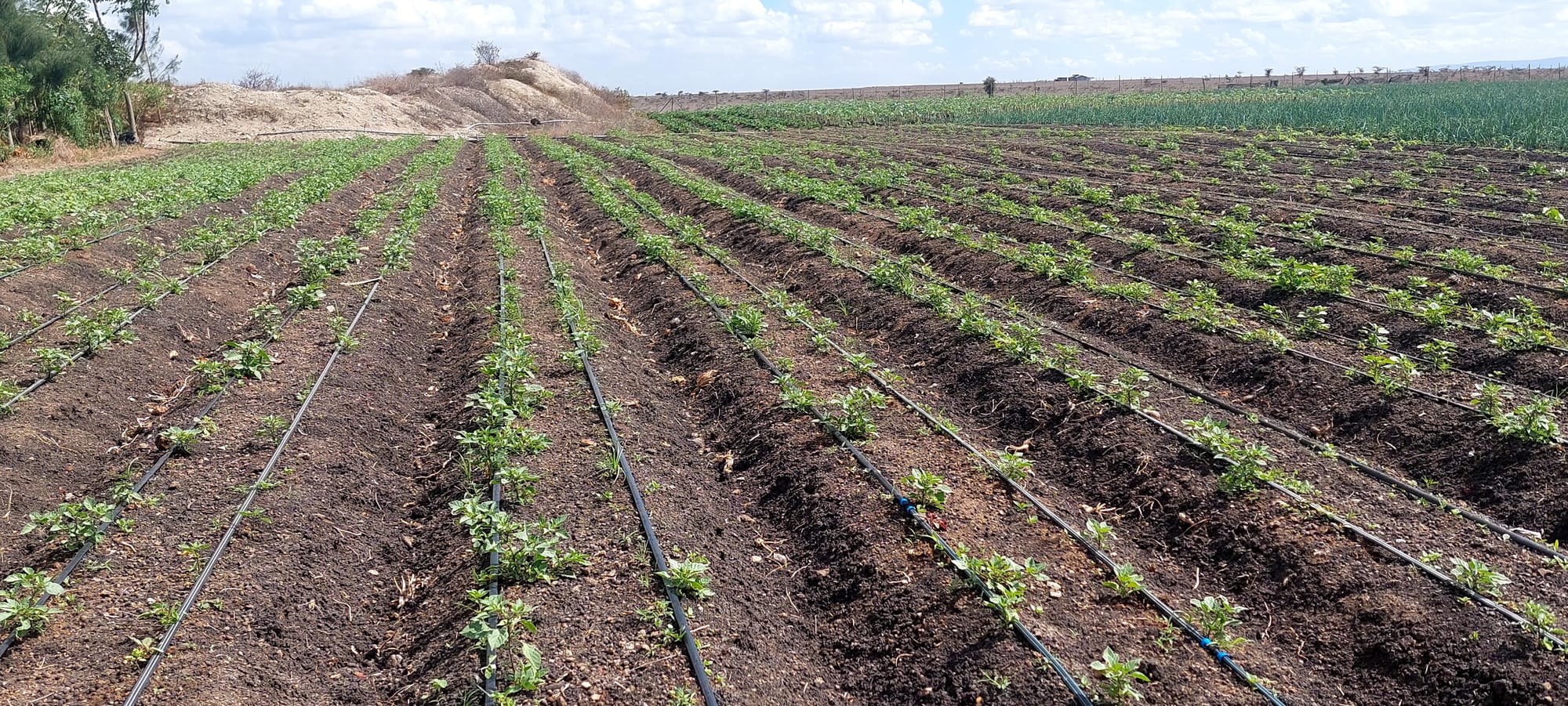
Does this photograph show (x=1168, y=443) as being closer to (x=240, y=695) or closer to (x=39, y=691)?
(x=240, y=695)

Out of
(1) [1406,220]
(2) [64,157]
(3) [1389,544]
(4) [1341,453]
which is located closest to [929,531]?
(3) [1389,544]

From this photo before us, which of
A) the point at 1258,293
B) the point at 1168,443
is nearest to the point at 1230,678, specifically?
the point at 1168,443

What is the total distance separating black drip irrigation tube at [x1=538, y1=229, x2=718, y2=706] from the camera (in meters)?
4.34

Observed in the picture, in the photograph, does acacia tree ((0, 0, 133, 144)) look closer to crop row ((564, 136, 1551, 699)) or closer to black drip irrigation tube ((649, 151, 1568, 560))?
crop row ((564, 136, 1551, 699))

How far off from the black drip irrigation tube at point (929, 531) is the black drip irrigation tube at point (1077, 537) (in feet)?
2.53

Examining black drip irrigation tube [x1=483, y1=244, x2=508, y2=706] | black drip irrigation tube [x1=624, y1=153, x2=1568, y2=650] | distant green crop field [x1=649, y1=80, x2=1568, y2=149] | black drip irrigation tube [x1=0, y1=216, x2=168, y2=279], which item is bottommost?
black drip irrigation tube [x1=624, y1=153, x2=1568, y2=650]

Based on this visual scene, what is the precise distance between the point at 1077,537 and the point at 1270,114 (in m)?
36.5

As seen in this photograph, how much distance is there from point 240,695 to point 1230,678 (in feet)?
14.8

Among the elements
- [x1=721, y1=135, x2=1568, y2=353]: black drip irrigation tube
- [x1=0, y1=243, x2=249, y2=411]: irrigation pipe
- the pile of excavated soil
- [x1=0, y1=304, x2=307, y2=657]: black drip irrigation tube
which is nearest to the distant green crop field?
the pile of excavated soil

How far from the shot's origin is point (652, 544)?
5.43 meters

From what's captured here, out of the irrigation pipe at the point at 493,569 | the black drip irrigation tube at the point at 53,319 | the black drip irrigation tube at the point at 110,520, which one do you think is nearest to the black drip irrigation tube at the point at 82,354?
the black drip irrigation tube at the point at 53,319

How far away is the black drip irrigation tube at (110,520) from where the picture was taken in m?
4.42

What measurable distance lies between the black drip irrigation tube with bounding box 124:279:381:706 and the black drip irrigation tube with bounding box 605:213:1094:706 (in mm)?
3811

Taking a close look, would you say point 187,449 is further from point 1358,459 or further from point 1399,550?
point 1358,459
